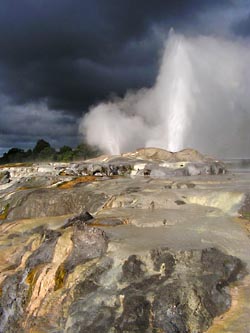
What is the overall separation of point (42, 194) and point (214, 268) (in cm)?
1591

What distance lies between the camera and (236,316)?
31.8ft

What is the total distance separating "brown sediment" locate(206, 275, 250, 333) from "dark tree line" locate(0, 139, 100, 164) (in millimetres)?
80108

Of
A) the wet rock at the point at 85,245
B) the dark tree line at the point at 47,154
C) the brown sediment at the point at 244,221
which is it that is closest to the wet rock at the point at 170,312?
the wet rock at the point at 85,245

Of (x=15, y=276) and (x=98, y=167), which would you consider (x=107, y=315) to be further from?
(x=98, y=167)

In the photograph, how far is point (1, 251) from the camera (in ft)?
55.4

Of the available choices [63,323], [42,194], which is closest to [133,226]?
[63,323]

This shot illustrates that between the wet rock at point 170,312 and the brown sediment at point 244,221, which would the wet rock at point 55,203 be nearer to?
the brown sediment at point 244,221

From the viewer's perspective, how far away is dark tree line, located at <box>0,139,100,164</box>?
9288cm

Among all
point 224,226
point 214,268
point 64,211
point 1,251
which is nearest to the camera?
point 214,268

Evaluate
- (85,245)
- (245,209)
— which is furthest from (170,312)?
(245,209)

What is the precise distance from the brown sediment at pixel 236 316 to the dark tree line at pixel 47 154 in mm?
80108

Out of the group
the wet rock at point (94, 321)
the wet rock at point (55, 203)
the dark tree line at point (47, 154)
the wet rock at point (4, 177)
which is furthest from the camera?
the dark tree line at point (47, 154)

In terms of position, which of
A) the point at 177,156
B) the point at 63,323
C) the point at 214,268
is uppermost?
the point at 177,156

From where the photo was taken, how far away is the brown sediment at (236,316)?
9.21 m
